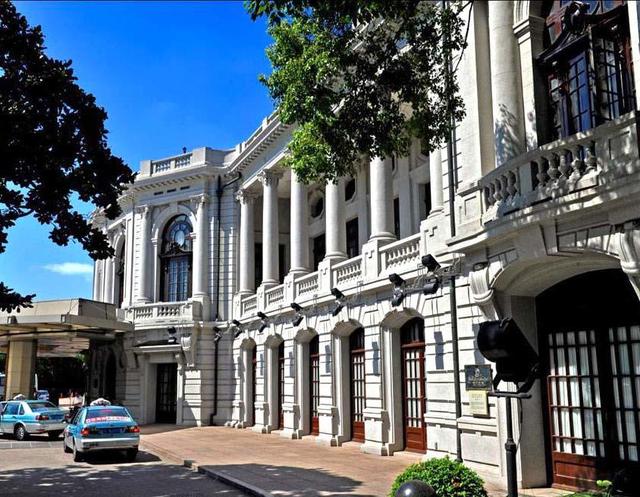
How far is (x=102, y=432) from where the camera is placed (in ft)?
57.3

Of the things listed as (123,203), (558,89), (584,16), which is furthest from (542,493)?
(123,203)

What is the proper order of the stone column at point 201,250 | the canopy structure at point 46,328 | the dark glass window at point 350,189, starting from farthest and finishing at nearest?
the stone column at point 201,250 < the canopy structure at point 46,328 < the dark glass window at point 350,189

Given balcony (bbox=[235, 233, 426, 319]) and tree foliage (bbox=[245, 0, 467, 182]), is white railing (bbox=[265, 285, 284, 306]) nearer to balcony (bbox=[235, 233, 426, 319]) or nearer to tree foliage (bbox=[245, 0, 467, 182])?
balcony (bbox=[235, 233, 426, 319])

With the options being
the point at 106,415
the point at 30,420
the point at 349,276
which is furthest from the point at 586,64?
the point at 30,420

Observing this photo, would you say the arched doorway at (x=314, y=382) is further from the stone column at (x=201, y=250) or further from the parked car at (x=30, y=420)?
the stone column at (x=201, y=250)

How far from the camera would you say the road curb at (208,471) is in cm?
1252

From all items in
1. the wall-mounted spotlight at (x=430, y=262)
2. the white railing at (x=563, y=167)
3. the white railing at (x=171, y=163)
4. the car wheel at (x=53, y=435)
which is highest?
the white railing at (x=171, y=163)

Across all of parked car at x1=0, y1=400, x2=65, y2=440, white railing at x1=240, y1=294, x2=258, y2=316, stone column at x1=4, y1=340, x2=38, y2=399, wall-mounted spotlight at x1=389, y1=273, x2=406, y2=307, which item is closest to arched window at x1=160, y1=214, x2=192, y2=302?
white railing at x1=240, y1=294, x2=258, y2=316

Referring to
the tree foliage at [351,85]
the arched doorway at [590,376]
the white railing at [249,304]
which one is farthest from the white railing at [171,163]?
the arched doorway at [590,376]

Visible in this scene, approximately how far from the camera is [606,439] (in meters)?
11.3

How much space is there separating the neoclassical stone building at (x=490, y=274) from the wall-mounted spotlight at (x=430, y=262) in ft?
0.63

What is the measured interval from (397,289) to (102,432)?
8.34 metres

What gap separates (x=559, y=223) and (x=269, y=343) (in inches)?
666

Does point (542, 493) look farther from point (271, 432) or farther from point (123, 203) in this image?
point (123, 203)
